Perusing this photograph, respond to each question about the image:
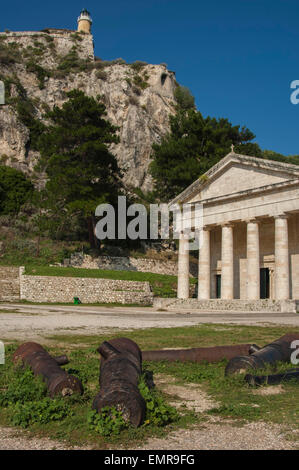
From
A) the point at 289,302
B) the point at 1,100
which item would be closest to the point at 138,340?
the point at 289,302

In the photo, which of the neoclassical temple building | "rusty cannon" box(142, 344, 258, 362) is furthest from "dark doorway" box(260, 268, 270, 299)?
"rusty cannon" box(142, 344, 258, 362)

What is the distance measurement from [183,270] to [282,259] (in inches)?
349

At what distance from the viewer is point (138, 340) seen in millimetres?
9969

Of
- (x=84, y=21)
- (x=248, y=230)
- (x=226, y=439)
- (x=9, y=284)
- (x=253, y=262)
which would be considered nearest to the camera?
(x=226, y=439)

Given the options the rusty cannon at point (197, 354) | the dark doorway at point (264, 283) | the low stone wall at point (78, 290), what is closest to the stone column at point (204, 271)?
the dark doorway at point (264, 283)

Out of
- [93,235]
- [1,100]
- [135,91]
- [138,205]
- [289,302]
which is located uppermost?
[135,91]

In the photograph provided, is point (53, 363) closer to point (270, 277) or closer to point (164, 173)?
point (270, 277)

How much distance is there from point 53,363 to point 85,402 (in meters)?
0.86

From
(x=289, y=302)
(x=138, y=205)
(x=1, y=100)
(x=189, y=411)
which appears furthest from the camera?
(x=1, y=100)

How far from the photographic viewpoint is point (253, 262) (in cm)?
2950

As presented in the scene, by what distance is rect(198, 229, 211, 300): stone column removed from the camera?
108ft

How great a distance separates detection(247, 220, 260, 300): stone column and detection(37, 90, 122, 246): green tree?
15422 mm

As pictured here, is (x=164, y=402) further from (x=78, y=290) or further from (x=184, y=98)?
(x=184, y=98)

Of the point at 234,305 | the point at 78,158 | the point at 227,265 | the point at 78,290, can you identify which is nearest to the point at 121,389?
the point at 234,305
